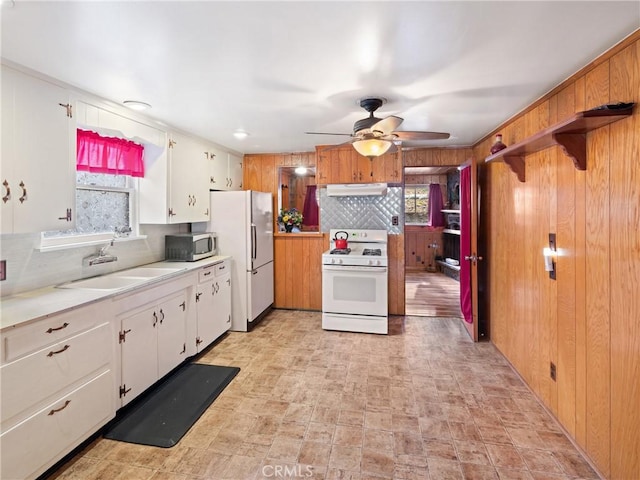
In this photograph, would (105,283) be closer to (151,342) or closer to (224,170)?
(151,342)

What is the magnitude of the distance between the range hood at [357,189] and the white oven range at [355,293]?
857 mm

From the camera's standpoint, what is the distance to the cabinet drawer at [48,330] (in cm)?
164

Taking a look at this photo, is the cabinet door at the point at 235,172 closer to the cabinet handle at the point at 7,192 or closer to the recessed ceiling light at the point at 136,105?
the recessed ceiling light at the point at 136,105

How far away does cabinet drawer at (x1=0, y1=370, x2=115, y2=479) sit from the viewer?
165 cm

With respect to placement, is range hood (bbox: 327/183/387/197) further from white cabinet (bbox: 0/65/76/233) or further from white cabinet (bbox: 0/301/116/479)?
white cabinet (bbox: 0/301/116/479)

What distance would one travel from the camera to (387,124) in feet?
7.88

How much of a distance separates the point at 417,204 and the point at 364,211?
4.46m

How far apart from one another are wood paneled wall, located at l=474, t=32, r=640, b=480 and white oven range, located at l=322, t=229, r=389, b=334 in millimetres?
1437

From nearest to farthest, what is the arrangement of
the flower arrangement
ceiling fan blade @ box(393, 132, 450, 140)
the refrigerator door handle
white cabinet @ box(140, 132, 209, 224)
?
ceiling fan blade @ box(393, 132, 450, 140)
white cabinet @ box(140, 132, 209, 224)
the refrigerator door handle
the flower arrangement

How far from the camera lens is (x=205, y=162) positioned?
4.12 m

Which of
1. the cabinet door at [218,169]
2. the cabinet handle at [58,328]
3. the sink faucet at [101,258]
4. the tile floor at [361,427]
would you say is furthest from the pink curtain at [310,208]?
the cabinet handle at [58,328]

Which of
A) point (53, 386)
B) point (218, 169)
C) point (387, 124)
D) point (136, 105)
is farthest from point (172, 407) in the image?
point (218, 169)

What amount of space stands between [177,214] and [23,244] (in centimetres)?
137

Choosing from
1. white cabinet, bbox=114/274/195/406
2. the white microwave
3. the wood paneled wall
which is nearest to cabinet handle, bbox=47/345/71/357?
white cabinet, bbox=114/274/195/406
